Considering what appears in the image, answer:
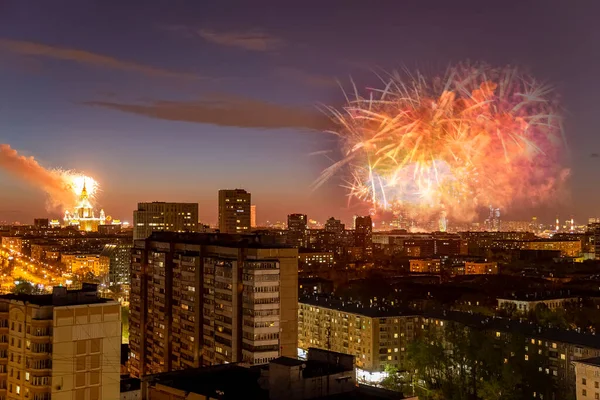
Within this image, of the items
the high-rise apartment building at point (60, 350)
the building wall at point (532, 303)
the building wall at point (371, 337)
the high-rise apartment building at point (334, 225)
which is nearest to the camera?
the high-rise apartment building at point (60, 350)

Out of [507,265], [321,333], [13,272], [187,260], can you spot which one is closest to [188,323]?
[187,260]

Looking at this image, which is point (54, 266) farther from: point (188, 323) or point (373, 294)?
point (188, 323)

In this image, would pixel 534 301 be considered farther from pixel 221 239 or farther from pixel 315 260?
pixel 315 260

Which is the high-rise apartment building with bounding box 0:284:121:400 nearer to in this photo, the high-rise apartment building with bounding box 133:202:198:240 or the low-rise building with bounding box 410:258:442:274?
the high-rise apartment building with bounding box 133:202:198:240

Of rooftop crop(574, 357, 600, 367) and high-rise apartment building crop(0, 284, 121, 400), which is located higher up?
high-rise apartment building crop(0, 284, 121, 400)

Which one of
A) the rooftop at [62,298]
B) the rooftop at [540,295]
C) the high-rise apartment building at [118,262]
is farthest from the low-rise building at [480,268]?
the rooftop at [62,298]

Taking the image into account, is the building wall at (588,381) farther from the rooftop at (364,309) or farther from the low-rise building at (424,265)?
the low-rise building at (424,265)

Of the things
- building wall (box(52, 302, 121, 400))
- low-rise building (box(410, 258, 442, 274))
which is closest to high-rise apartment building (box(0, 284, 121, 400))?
building wall (box(52, 302, 121, 400))
